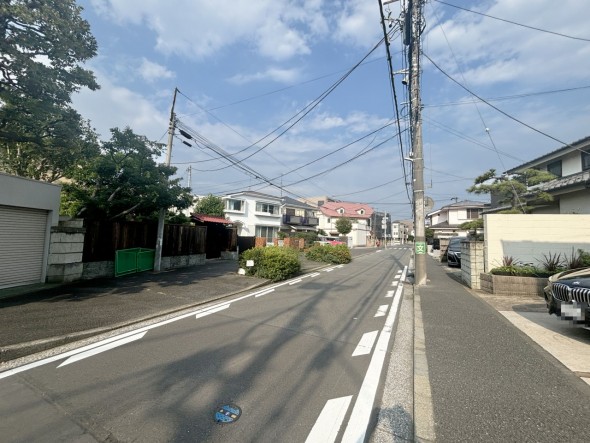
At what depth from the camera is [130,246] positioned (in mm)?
11305

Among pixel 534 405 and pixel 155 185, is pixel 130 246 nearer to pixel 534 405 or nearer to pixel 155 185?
pixel 155 185

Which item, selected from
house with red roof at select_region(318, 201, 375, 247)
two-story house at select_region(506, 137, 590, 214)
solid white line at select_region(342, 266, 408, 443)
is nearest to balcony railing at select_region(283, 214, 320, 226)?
house with red roof at select_region(318, 201, 375, 247)

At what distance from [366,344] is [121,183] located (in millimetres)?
9914

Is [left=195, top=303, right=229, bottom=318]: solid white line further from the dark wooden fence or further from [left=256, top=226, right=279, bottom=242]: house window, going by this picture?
[left=256, top=226, right=279, bottom=242]: house window

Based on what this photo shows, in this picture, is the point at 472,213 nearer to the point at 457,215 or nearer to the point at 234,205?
the point at 457,215

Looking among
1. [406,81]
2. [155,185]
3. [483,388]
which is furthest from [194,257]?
[483,388]

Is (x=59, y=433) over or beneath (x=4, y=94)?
beneath

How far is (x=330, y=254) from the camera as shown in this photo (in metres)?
19.4

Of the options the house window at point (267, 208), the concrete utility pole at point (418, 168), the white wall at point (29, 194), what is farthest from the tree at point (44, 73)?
the house window at point (267, 208)

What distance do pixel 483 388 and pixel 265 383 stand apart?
8.00 ft

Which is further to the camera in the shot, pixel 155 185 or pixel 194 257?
pixel 194 257

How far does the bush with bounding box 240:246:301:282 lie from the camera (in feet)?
36.5

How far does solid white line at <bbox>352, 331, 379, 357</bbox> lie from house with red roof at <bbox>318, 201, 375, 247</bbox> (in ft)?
149

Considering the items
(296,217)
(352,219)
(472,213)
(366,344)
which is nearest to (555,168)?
(366,344)
